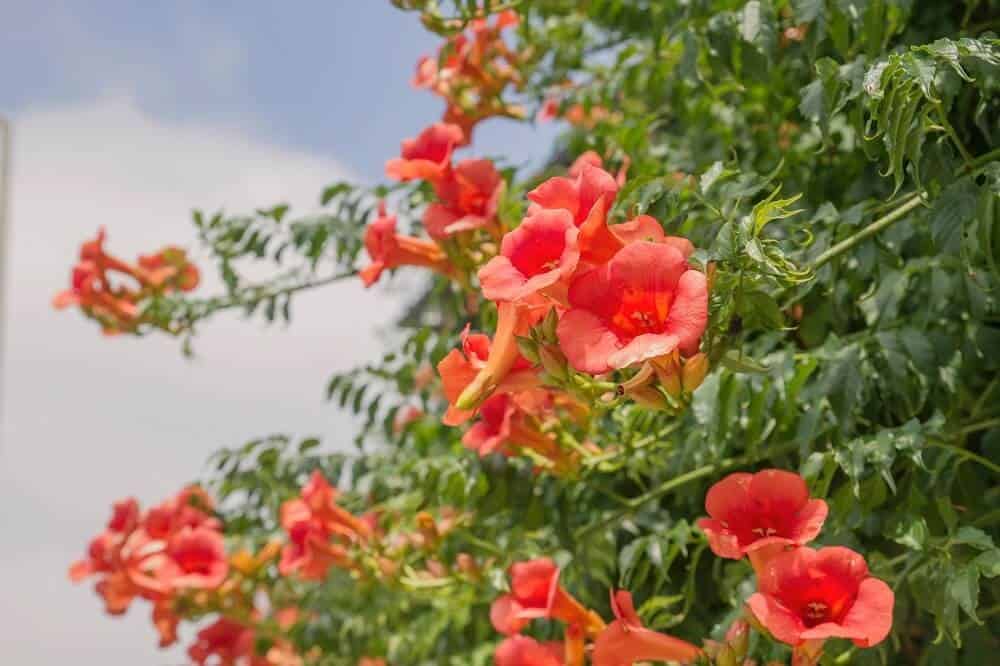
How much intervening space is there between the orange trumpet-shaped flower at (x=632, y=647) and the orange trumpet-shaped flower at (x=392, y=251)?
100 cm

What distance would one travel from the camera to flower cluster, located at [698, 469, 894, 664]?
5.62ft

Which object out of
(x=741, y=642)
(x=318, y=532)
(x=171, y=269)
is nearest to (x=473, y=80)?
(x=171, y=269)

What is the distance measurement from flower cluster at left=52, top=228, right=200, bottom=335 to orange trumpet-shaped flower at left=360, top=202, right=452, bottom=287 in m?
1.54

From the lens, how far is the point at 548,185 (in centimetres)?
176

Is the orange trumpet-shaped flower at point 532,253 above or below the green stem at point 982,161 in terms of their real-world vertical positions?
below

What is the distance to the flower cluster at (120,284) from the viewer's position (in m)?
4.06

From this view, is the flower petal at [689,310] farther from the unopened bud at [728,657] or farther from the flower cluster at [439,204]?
the flower cluster at [439,204]

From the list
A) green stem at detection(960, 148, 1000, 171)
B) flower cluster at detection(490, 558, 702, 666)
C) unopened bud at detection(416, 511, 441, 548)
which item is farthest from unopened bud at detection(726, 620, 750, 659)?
unopened bud at detection(416, 511, 441, 548)

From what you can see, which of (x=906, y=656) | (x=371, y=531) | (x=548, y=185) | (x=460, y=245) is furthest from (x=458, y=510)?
(x=548, y=185)

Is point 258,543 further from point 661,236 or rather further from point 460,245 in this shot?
point 661,236

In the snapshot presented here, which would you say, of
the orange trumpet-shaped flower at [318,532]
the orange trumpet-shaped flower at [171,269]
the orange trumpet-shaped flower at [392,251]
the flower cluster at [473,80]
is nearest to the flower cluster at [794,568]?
the orange trumpet-shaped flower at [392,251]

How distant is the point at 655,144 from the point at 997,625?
91.0 inches

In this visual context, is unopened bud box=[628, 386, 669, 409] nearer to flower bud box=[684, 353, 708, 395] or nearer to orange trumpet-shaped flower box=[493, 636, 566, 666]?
flower bud box=[684, 353, 708, 395]

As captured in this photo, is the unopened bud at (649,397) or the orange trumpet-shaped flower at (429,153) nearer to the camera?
the unopened bud at (649,397)
